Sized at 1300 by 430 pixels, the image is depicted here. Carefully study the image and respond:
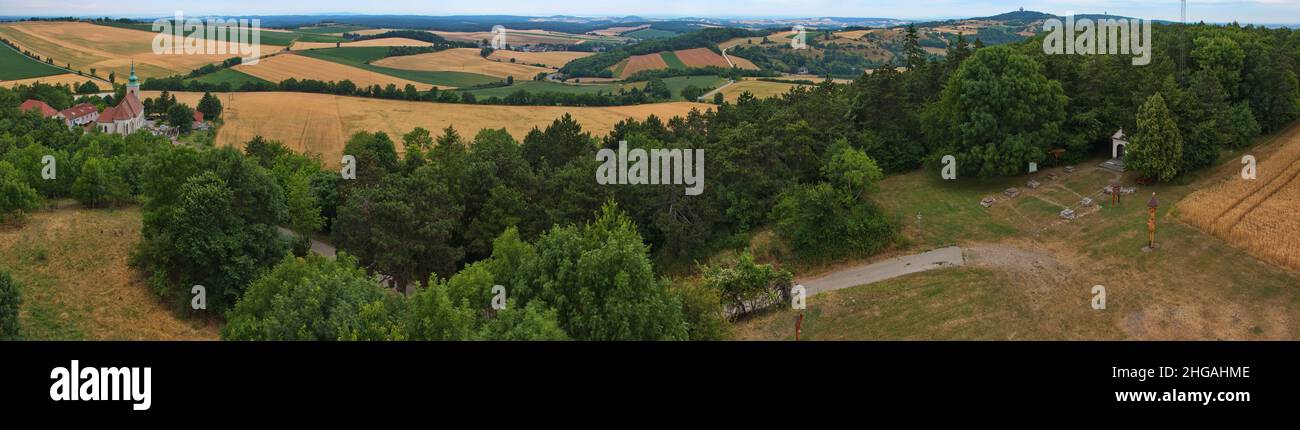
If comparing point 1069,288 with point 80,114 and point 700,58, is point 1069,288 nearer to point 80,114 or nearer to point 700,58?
point 80,114

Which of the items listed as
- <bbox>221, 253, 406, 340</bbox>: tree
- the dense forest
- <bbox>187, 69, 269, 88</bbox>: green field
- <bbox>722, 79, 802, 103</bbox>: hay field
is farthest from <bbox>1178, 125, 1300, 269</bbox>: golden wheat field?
<bbox>187, 69, 269, 88</bbox>: green field

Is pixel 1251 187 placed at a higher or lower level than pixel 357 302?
higher

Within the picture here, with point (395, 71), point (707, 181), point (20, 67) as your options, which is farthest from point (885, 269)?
point (20, 67)

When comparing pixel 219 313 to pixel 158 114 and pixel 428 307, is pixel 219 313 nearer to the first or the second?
pixel 428 307

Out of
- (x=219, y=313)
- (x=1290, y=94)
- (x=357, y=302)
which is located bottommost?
(x=219, y=313)
